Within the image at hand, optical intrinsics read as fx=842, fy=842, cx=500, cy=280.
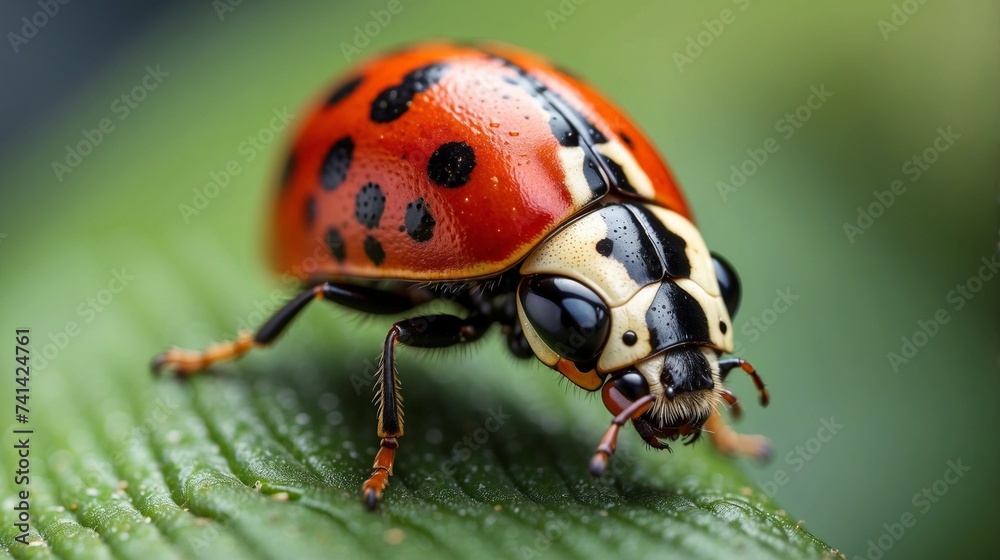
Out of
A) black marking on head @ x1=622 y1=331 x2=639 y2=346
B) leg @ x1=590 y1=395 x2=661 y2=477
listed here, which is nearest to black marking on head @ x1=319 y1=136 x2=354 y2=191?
black marking on head @ x1=622 y1=331 x2=639 y2=346

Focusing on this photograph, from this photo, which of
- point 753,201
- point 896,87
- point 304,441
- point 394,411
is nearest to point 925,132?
point 896,87


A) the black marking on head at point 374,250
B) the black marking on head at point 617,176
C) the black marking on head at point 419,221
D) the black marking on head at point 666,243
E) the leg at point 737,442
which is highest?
the black marking on head at point 617,176

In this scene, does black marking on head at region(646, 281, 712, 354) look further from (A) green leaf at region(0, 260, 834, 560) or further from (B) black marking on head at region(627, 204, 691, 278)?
(A) green leaf at region(0, 260, 834, 560)

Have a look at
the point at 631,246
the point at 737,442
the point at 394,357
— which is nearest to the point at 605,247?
the point at 631,246

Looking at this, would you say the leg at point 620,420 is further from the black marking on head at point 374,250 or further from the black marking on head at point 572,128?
the black marking on head at point 374,250

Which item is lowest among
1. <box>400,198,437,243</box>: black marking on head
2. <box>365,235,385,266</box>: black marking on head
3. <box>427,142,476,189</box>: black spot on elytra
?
<box>365,235,385,266</box>: black marking on head

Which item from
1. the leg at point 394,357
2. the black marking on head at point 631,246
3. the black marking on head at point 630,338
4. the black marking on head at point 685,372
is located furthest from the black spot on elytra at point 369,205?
the black marking on head at point 685,372
